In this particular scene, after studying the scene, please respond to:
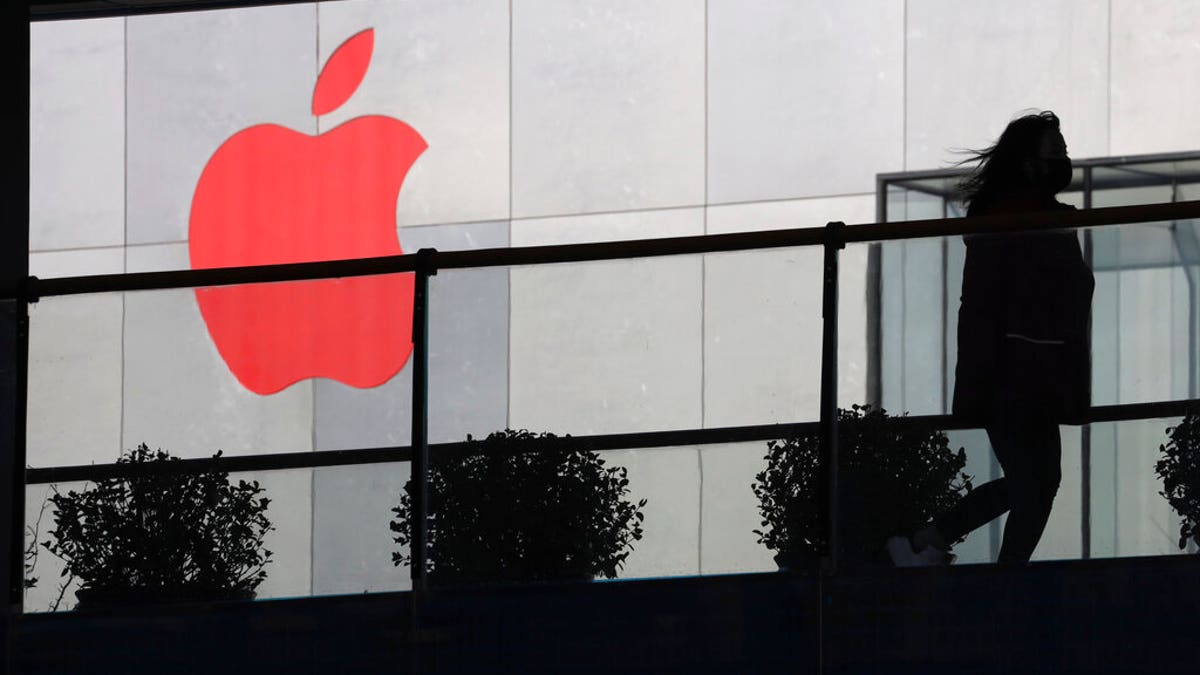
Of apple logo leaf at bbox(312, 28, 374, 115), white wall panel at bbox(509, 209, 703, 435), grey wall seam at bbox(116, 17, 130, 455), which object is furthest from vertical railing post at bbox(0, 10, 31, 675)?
grey wall seam at bbox(116, 17, 130, 455)

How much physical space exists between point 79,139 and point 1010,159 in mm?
13595

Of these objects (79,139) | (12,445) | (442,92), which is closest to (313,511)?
(12,445)

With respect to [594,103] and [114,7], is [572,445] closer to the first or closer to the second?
[114,7]

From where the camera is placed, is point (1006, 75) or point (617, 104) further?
point (617, 104)

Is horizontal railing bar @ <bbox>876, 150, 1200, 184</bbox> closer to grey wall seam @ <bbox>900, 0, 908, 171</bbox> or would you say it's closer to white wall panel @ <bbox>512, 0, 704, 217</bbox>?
grey wall seam @ <bbox>900, 0, 908, 171</bbox>

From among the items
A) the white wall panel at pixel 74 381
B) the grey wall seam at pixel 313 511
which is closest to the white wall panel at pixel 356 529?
the grey wall seam at pixel 313 511

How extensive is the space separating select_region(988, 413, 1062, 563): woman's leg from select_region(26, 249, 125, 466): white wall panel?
2773mm

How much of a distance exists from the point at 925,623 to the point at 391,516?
5.46 feet

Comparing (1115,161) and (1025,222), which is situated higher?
(1115,161)

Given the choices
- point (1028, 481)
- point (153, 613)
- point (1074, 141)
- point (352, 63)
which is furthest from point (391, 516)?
point (352, 63)

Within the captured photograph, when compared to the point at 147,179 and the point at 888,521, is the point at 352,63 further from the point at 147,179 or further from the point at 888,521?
the point at 888,521

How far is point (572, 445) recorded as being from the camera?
18.5 feet

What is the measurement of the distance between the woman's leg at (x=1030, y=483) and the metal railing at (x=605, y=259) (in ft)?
0.51

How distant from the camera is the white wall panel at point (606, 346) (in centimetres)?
545
